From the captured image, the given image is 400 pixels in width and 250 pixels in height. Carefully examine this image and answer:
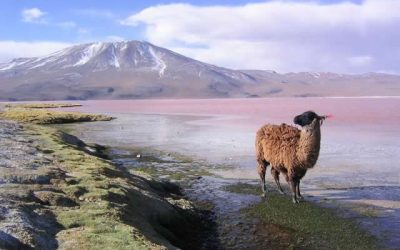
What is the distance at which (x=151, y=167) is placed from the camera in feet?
69.9

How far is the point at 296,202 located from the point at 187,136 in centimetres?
2162

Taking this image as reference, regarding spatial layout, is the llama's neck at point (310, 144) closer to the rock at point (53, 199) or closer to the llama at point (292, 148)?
the llama at point (292, 148)

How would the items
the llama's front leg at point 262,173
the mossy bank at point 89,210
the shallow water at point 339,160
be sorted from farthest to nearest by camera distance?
the llama's front leg at point 262,173 < the shallow water at point 339,160 < the mossy bank at point 89,210

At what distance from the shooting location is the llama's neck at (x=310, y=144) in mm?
13680

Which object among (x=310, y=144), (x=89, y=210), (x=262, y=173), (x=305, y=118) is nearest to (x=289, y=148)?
(x=310, y=144)

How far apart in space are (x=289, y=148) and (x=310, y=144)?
88cm

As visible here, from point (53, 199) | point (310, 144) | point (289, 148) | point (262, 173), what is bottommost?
point (262, 173)

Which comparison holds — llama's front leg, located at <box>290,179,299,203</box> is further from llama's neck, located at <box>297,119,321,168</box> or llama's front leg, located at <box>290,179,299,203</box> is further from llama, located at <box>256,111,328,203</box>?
llama's neck, located at <box>297,119,321,168</box>

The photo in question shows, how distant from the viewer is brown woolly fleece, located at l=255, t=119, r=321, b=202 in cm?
1373

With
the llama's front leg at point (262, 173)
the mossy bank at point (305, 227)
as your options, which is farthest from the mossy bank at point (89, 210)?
the llama's front leg at point (262, 173)

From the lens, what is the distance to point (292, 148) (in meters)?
14.4

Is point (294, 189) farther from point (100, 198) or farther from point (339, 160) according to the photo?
point (339, 160)

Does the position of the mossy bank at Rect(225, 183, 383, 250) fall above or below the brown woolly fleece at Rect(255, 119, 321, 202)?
below

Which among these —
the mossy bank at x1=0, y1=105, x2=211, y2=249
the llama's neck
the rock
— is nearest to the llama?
the llama's neck
